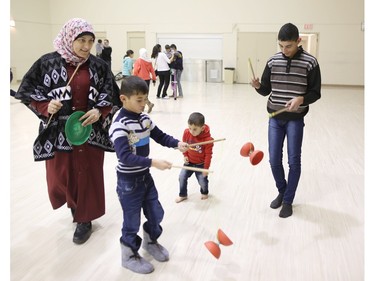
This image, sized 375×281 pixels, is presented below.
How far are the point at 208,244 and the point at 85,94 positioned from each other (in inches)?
59.3

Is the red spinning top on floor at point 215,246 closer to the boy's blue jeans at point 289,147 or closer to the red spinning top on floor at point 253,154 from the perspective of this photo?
the red spinning top on floor at point 253,154

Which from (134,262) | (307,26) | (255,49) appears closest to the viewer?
(134,262)

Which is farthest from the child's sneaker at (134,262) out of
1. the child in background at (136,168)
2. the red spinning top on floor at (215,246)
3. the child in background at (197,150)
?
the child in background at (197,150)

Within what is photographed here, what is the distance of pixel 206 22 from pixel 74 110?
15.2 m

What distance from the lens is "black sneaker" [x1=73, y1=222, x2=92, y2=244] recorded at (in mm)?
3020

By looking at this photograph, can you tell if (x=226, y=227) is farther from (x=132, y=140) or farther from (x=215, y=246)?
(x=132, y=140)

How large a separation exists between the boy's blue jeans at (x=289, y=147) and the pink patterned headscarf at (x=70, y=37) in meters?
1.88

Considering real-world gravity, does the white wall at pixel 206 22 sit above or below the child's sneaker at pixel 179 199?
above

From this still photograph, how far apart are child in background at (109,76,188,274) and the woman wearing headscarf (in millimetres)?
508

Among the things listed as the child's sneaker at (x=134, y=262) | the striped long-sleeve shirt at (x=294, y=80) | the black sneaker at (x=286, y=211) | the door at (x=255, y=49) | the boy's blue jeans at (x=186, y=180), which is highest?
the door at (x=255, y=49)

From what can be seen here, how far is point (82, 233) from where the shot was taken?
3.06m

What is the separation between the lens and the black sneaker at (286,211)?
349 centimetres

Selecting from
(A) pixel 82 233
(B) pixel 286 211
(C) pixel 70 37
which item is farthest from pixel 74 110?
(B) pixel 286 211

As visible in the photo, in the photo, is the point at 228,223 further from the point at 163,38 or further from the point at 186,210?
the point at 163,38
